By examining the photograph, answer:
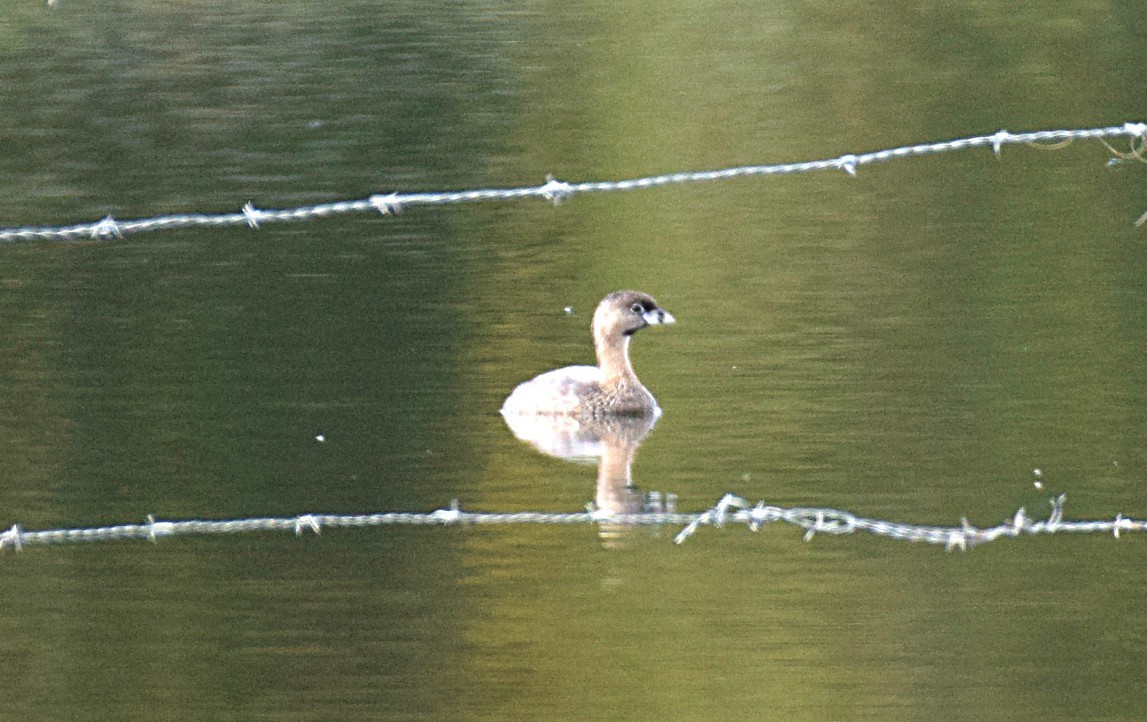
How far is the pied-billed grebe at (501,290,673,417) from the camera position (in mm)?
11258

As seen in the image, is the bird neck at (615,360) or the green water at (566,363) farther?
the bird neck at (615,360)

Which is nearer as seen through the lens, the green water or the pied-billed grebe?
the green water

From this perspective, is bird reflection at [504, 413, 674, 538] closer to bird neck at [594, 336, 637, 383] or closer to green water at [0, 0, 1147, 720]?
green water at [0, 0, 1147, 720]

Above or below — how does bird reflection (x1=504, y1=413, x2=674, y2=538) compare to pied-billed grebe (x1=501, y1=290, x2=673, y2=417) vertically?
below

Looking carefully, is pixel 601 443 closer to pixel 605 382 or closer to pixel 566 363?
pixel 605 382

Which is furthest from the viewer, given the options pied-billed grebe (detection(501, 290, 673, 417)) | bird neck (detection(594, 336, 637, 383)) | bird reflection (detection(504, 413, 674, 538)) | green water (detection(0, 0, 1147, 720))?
bird neck (detection(594, 336, 637, 383))

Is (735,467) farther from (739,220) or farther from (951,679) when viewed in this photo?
(739,220)

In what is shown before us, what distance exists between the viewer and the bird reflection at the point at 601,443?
9.64m

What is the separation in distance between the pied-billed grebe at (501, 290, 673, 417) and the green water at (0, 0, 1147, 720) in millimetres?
235

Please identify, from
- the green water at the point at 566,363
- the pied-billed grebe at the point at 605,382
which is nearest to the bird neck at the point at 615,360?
the pied-billed grebe at the point at 605,382

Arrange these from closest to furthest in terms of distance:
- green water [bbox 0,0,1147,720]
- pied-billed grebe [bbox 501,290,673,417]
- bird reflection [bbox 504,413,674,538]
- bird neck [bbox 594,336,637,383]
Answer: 1. green water [bbox 0,0,1147,720]
2. bird reflection [bbox 504,413,674,538]
3. pied-billed grebe [bbox 501,290,673,417]
4. bird neck [bbox 594,336,637,383]

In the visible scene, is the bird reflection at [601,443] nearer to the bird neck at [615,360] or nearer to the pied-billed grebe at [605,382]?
the pied-billed grebe at [605,382]

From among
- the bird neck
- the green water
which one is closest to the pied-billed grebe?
the bird neck

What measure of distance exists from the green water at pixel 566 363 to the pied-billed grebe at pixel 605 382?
0.24m
